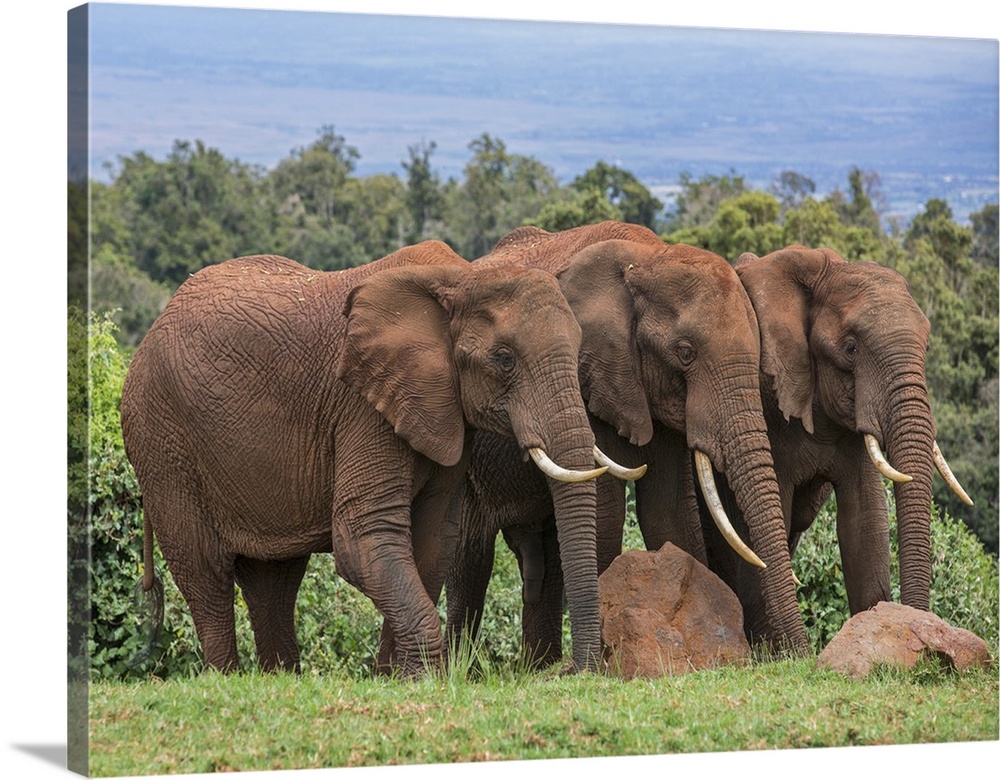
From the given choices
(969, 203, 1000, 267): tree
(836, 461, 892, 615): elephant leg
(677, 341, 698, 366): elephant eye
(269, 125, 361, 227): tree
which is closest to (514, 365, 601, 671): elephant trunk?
(677, 341, 698, 366): elephant eye

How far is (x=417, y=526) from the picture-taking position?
38.1ft

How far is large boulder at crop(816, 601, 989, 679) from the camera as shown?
11.4m

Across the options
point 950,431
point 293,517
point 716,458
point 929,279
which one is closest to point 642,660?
point 716,458

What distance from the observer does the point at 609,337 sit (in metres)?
12.4

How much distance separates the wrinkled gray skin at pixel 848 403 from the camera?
12.4m

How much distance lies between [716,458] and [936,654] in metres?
1.69

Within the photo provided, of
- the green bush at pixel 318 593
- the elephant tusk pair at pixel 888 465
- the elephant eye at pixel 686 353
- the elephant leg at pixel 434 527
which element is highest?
the elephant eye at pixel 686 353

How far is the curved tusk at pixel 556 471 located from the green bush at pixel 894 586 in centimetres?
485

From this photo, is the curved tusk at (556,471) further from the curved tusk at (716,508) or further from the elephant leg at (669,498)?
the elephant leg at (669,498)

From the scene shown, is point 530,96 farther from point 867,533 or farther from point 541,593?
point 867,533

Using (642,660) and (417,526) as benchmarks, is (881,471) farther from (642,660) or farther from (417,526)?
(417,526)

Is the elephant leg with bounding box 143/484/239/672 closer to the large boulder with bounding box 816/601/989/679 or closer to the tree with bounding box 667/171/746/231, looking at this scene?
the large boulder with bounding box 816/601/989/679

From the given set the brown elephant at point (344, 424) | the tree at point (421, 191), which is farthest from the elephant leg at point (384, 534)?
the tree at point (421, 191)

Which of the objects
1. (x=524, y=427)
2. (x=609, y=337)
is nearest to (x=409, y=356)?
(x=524, y=427)
